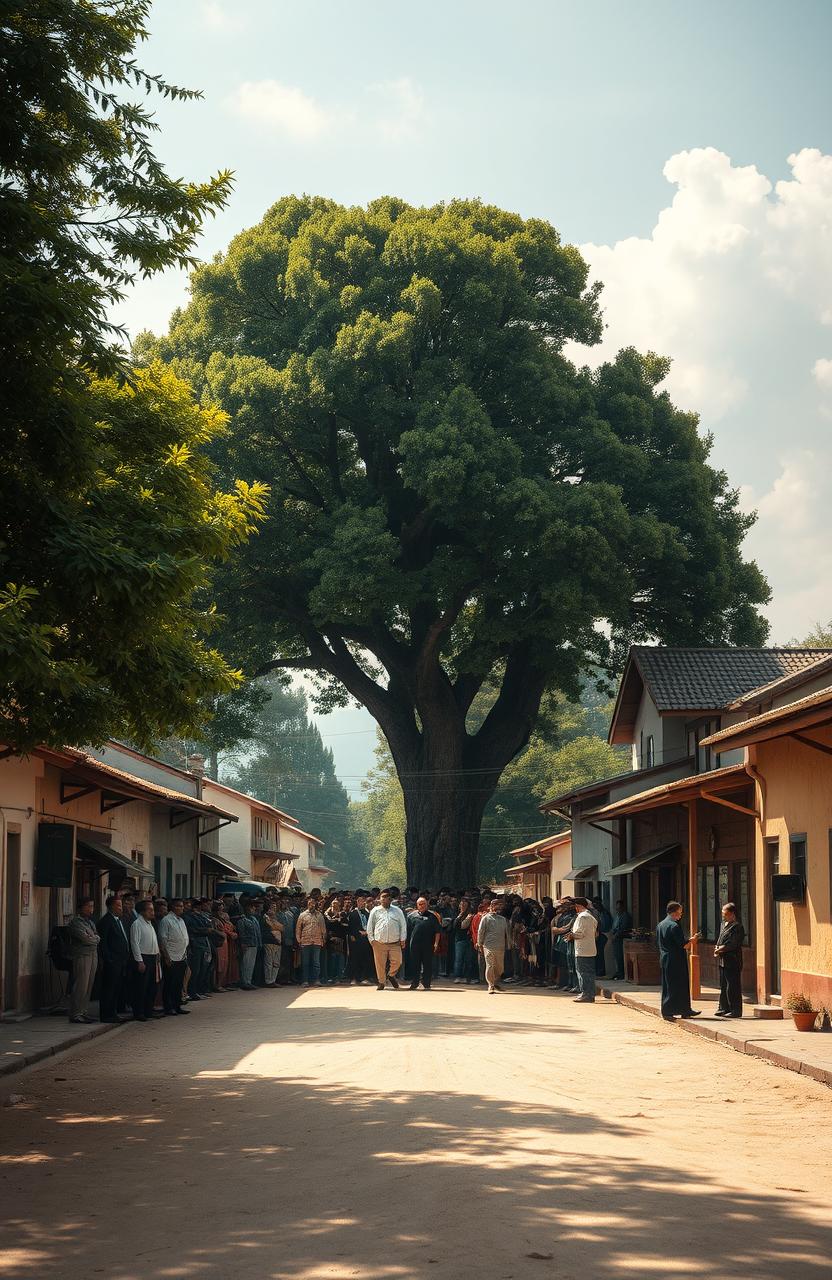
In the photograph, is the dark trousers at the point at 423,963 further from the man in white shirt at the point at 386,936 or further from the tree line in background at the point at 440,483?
the tree line in background at the point at 440,483

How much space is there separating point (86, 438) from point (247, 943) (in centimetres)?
2011

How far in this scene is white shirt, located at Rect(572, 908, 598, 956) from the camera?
25906mm

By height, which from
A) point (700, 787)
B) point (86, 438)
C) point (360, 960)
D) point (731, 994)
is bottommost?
point (360, 960)

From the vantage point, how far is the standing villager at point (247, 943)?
3000cm

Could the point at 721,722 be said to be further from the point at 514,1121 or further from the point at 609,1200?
the point at 609,1200

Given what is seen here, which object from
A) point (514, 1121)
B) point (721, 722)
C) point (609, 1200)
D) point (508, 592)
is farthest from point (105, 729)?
point (508, 592)

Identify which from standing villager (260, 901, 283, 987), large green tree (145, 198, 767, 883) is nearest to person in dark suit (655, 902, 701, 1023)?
standing villager (260, 901, 283, 987)

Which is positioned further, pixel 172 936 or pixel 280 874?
pixel 280 874

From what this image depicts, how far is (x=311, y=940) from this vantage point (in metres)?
31.4

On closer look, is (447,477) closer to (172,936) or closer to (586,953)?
(586,953)

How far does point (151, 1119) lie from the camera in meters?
11.5

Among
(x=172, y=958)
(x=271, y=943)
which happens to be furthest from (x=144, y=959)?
(x=271, y=943)

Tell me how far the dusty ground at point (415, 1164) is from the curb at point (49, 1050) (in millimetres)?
259

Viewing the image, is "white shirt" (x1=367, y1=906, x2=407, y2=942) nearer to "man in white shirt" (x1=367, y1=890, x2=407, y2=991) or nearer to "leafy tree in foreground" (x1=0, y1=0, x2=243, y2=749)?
"man in white shirt" (x1=367, y1=890, x2=407, y2=991)
